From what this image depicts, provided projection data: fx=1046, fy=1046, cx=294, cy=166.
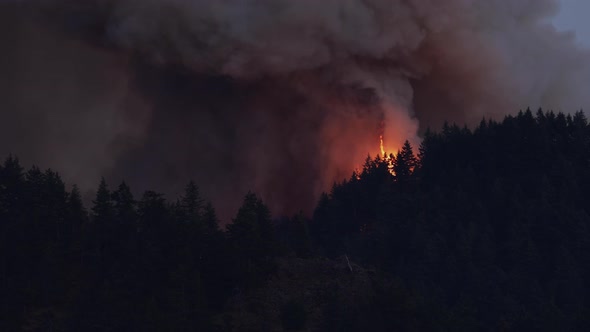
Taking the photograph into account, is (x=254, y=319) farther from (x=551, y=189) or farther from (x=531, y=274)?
(x=551, y=189)

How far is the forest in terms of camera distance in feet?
158

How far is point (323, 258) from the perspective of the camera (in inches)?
2238

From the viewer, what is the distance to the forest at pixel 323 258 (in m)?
48.1

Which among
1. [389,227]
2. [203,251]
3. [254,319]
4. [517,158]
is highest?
[517,158]

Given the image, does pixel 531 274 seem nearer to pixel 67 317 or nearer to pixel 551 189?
pixel 551 189

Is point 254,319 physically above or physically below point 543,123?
below

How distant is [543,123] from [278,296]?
36.4 m

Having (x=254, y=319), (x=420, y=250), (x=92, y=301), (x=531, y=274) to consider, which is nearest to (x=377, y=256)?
(x=420, y=250)

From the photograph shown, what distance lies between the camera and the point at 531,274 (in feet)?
211

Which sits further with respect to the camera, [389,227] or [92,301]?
[389,227]

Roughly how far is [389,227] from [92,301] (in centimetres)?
2820

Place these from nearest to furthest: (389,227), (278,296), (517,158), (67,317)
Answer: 1. (67,317)
2. (278,296)
3. (389,227)
4. (517,158)

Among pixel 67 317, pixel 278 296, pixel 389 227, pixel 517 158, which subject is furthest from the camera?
pixel 517 158

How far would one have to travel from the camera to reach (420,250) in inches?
2613
